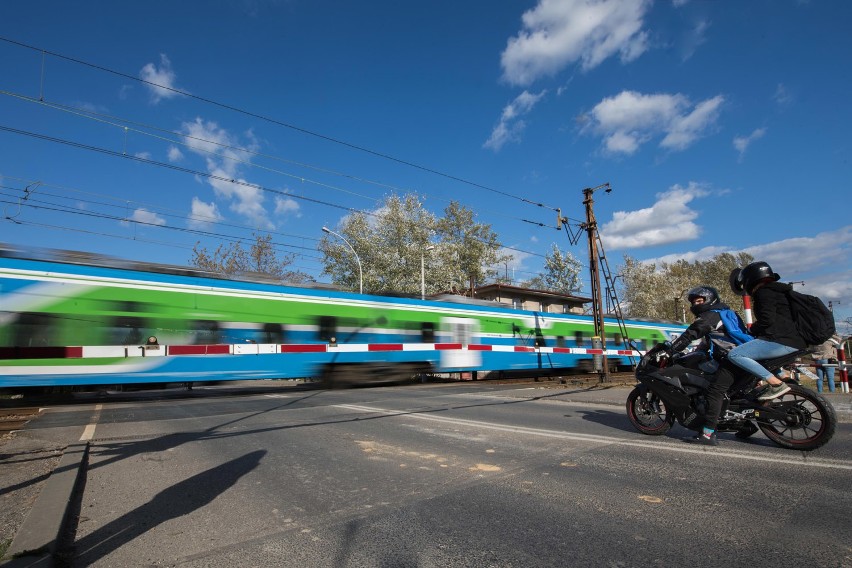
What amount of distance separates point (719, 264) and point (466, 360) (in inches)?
2400

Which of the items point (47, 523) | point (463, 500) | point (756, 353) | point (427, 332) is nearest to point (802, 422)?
point (756, 353)

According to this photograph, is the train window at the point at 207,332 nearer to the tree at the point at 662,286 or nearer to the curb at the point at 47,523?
the curb at the point at 47,523

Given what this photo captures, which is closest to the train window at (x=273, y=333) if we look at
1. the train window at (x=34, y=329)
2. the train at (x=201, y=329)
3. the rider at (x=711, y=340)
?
the train at (x=201, y=329)

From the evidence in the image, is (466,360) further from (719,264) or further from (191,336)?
(719,264)

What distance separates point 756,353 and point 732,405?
28.4 inches

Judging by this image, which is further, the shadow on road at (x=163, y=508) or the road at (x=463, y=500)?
the shadow on road at (x=163, y=508)

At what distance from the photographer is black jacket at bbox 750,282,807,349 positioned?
4.69 meters

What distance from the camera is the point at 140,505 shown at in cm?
385

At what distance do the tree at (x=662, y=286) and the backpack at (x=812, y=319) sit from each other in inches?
2137

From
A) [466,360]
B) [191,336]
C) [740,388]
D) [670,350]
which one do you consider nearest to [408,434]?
[670,350]

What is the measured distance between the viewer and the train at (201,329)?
1106 cm

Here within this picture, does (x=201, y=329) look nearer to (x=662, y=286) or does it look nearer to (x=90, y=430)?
(x=90, y=430)

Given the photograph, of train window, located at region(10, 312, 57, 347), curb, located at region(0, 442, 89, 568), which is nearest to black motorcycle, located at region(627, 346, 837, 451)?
curb, located at region(0, 442, 89, 568)

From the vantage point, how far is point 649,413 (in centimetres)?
607
